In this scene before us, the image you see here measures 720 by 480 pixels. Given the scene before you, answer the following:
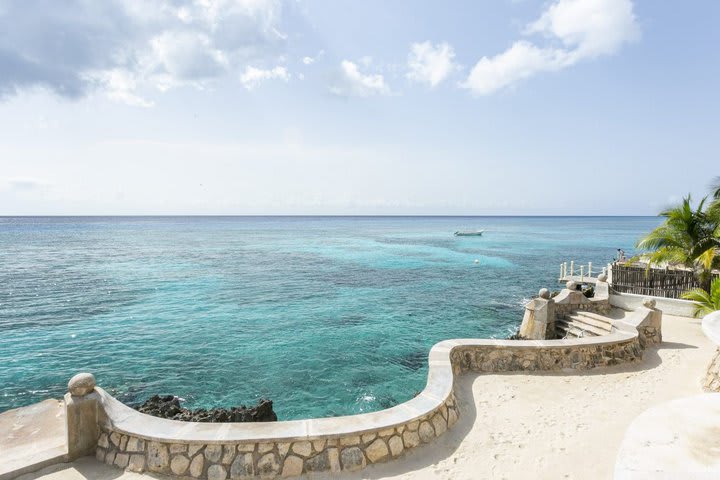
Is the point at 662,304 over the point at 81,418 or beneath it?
beneath

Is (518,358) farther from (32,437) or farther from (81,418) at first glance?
(32,437)

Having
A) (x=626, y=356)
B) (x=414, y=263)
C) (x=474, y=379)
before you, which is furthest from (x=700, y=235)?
(x=414, y=263)

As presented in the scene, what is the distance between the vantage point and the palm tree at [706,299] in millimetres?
14300

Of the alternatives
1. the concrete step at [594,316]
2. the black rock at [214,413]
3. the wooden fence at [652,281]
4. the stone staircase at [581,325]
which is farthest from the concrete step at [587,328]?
the black rock at [214,413]

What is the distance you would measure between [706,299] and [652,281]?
12.1 ft

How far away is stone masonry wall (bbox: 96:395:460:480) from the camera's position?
19.2 ft

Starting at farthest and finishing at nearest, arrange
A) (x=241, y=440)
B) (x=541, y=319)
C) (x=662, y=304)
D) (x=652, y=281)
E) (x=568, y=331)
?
(x=652, y=281) < (x=662, y=304) < (x=568, y=331) < (x=541, y=319) < (x=241, y=440)

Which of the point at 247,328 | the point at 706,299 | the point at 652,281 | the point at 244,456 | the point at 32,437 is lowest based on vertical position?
the point at 247,328

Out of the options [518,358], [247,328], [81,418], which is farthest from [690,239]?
[81,418]

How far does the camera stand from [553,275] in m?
37.8

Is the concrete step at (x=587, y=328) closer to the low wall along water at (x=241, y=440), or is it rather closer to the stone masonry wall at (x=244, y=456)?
the low wall along water at (x=241, y=440)

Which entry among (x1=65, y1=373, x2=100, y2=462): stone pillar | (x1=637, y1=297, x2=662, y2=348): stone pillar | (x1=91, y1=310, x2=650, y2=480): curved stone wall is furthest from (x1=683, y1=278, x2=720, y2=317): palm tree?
(x1=65, y1=373, x2=100, y2=462): stone pillar

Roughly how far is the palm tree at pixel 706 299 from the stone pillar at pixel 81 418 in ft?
63.4

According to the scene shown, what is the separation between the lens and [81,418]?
6.19 metres
